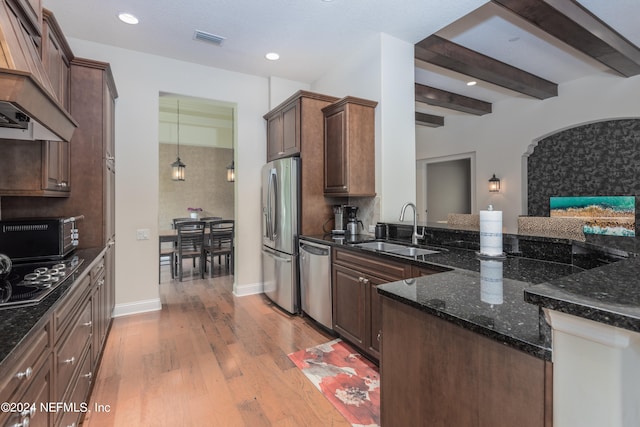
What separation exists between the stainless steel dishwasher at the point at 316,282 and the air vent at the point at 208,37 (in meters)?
2.37

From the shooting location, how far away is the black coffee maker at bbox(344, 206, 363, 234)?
343 cm

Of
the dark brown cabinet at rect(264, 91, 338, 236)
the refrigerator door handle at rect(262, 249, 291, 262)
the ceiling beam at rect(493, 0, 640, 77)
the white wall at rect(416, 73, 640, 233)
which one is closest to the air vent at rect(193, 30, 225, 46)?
the dark brown cabinet at rect(264, 91, 338, 236)

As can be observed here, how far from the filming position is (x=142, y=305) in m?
3.63

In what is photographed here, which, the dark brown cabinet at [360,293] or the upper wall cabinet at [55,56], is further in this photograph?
the dark brown cabinet at [360,293]

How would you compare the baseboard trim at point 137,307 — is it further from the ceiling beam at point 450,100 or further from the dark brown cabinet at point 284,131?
the ceiling beam at point 450,100

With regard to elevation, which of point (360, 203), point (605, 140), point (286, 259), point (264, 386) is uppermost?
point (605, 140)

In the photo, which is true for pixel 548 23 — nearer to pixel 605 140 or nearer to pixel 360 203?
pixel 360 203

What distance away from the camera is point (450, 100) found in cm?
548

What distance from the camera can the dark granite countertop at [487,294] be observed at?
34.4 inches

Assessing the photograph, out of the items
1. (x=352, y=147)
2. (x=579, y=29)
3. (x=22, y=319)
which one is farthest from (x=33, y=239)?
(x=579, y=29)

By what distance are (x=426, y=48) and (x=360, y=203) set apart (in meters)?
1.95

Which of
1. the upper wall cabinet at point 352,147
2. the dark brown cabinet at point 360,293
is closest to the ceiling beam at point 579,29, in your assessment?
the upper wall cabinet at point 352,147

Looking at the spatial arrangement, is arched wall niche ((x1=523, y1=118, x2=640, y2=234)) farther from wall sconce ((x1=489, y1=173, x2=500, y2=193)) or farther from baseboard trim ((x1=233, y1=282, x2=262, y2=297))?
baseboard trim ((x1=233, y1=282, x2=262, y2=297))

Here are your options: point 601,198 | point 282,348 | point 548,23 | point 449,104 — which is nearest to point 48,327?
point 282,348
